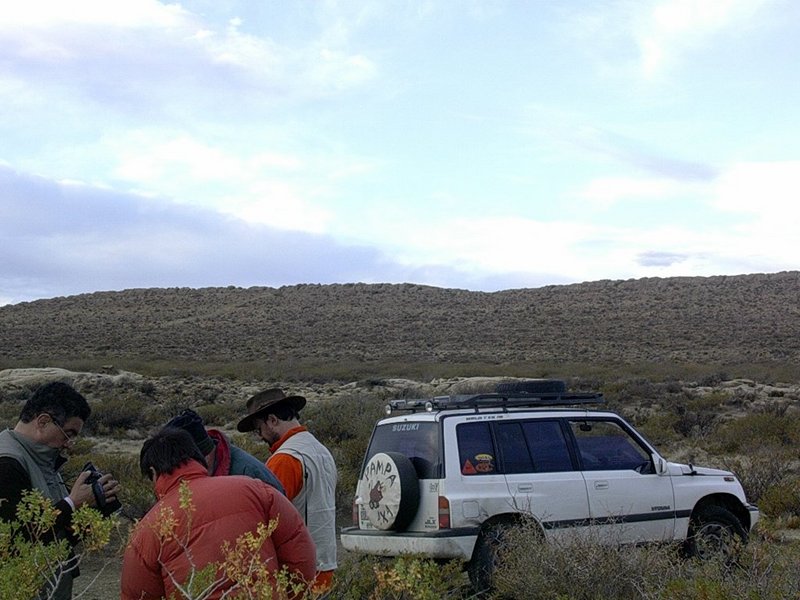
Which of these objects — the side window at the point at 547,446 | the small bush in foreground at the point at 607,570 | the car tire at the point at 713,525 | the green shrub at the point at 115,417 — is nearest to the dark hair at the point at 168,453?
the small bush in foreground at the point at 607,570

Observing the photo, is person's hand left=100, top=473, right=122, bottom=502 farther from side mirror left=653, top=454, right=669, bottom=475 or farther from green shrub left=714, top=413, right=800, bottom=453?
green shrub left=714, top=413, right=800, bottom=453

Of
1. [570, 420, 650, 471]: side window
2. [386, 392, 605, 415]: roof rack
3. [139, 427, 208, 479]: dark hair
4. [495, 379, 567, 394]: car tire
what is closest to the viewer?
[139, 427, 208, 479]: dark hair

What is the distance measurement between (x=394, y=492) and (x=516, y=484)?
1.01 m

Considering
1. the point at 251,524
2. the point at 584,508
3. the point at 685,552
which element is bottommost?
the point at 685,552

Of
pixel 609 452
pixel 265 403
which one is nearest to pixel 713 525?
pixel 609 452

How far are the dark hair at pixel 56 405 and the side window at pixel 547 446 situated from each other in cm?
450

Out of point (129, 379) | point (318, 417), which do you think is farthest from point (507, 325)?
point (318, 417)

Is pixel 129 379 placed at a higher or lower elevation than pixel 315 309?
lower

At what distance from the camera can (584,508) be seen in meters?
7.85

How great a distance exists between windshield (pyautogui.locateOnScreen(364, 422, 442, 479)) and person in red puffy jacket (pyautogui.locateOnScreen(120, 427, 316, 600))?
4.06 meters

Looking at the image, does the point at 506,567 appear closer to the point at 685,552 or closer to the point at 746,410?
the point at 685,552

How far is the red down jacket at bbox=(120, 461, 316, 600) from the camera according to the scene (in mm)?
3357

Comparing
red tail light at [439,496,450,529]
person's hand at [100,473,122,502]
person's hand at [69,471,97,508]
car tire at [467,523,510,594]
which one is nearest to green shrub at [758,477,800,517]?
car tire at [467,523,510,594]

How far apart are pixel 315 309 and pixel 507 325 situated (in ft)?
56.3
